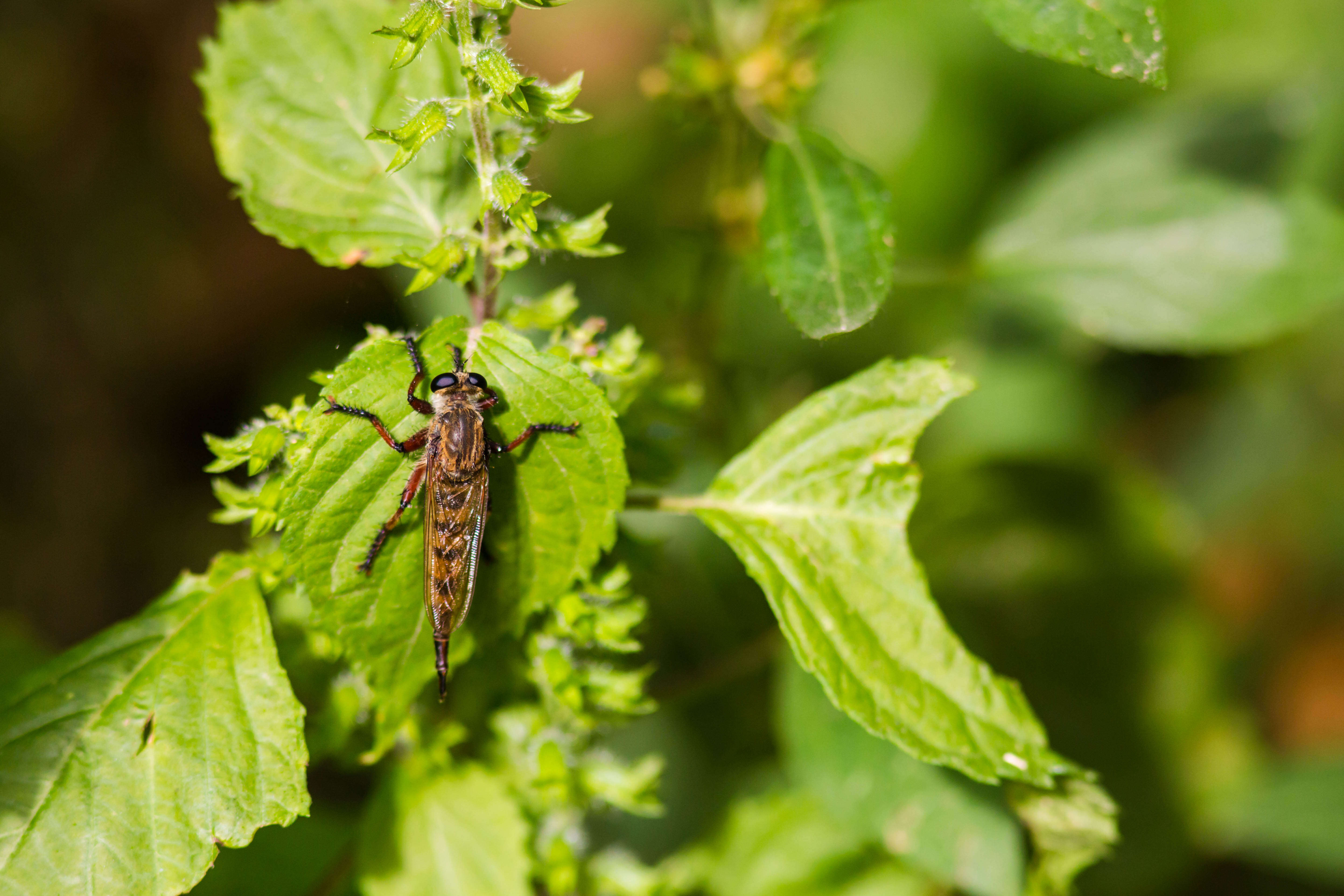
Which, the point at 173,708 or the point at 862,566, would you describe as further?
the point at 862,566

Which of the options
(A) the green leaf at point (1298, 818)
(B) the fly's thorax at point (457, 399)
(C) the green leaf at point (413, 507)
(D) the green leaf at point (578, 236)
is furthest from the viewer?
(A) the green leaf at point (1298, 818)

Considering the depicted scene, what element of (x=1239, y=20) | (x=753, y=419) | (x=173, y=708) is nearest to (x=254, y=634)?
(x=173, y=708)

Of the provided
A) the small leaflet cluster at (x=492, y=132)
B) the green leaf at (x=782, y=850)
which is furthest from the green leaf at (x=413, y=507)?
the green leaf at (x=782, y=850)

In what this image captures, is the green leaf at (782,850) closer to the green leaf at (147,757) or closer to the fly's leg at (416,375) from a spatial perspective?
the green leaf at (147,757)

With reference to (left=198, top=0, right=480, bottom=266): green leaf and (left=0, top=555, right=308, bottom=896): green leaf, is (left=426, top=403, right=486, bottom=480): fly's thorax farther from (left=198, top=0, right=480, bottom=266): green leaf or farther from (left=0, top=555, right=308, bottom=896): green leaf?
(left=0, top=555, right=308, bottom=896): green leaf

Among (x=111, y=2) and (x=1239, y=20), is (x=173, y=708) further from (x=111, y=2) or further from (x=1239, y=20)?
(x=1239, y=20)

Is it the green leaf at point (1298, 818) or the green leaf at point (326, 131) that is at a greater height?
the green leaf at point (326, 131)
